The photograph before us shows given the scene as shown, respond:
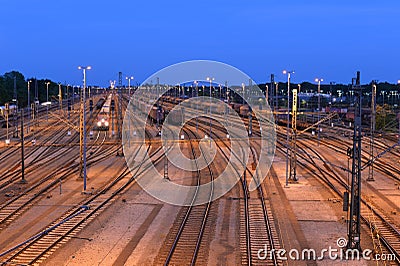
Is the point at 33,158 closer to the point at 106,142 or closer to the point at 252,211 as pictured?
the point at 106,142

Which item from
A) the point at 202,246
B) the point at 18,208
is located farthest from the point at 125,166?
the point at 202,246

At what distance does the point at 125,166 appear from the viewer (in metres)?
35.8

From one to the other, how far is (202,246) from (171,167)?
18465mm

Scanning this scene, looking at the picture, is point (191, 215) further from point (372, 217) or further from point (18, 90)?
point (18, 90)

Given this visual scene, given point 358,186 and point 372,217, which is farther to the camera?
point 372,217

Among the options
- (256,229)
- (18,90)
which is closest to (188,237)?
(256,229)

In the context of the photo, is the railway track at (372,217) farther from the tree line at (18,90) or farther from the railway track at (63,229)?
the tree line at (18,90)

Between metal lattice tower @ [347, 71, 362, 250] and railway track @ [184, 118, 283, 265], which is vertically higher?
metal lattice tower @ [347, 71, 362, 250]

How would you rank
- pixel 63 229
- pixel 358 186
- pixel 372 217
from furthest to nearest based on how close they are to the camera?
1. pixel 372 217
2. pixel 63 229
3. pixel 358 186

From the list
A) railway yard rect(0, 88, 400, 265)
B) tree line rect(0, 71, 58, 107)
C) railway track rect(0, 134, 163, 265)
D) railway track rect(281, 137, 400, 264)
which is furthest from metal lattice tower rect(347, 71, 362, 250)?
tree line rect(0, 71, 58, 107)

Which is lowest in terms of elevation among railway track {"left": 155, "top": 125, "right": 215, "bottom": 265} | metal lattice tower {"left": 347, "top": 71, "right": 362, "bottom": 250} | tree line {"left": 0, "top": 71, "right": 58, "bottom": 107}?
railway track {"left": 155, "top": 125, "right": 215, "bottom": 265}

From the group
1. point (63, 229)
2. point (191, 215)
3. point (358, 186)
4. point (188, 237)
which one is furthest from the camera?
point (191, 215)

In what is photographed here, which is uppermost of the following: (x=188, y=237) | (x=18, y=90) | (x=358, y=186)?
(x=18, y=90)

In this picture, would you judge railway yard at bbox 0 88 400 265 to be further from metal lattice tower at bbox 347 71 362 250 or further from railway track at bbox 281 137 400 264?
metal lattice tower at bbox 347 71 362 250
